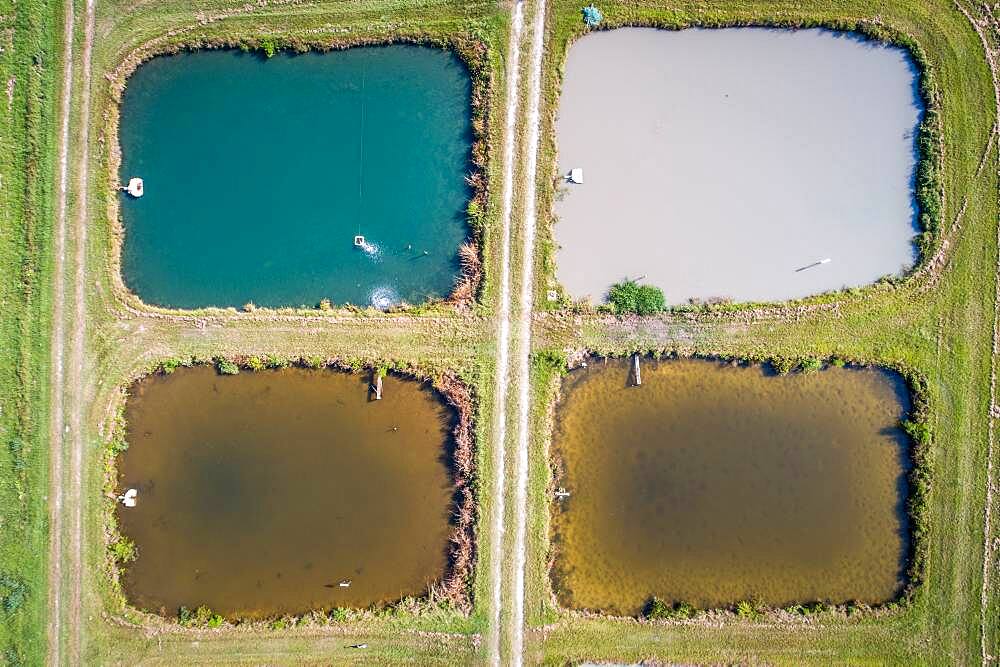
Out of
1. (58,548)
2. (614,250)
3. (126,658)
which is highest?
(614,250)

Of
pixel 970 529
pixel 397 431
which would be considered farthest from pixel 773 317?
pixel 397 431

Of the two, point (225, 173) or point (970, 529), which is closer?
point (970, 529)

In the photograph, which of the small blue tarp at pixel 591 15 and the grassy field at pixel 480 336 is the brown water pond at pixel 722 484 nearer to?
the grassy field at pixel 480 336

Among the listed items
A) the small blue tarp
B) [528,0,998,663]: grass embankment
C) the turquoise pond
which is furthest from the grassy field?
the turquoise pond

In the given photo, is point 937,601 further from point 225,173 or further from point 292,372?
point 225,173

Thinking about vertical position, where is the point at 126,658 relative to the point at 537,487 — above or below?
below

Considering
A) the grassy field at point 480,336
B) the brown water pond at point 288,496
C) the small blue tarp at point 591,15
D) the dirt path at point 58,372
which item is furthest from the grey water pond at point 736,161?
the dirt path at point 58,372

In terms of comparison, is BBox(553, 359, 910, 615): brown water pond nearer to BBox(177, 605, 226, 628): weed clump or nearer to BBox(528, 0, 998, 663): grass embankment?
BBox(528, 0, 998, 663): grass embankment
